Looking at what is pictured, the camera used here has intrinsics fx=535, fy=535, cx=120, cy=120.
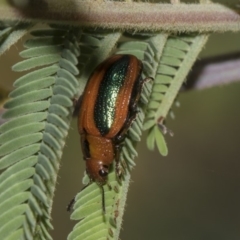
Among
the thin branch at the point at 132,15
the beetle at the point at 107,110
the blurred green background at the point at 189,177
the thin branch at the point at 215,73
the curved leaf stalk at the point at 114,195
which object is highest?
the blurred green background at the point at 189,177

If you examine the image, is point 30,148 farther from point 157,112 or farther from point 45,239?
point 157,112

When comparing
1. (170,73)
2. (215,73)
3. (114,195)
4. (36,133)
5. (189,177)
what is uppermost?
(189,177)

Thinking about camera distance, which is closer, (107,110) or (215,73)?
(107,110)

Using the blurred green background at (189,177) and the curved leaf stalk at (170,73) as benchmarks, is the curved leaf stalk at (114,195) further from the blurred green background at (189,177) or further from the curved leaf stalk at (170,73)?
the blurred green background at (189,177)

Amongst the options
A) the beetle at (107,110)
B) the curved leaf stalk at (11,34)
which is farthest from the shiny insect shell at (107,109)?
the curved leaf stalk at (11,34)

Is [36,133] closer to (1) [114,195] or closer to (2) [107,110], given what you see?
(1) [114,195]

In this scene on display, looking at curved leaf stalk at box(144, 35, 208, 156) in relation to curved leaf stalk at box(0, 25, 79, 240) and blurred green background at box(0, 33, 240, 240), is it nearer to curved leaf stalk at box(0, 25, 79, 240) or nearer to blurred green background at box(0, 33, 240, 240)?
curved leaf stalk at box(0, 25, 79, 240)

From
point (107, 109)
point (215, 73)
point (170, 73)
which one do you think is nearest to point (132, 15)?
point (170, 73)
